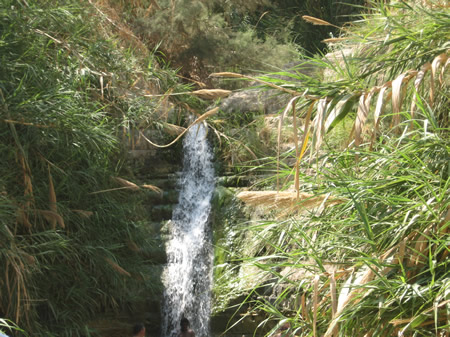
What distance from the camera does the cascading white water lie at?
32.4ft

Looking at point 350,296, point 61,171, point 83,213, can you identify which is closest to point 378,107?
point 350,296

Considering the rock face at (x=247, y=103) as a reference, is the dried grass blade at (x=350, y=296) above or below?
above

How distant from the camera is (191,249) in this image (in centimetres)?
1052

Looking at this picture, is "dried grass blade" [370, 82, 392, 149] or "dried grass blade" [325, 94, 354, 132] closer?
"dried grass blade" [370, 82, 392, 149]

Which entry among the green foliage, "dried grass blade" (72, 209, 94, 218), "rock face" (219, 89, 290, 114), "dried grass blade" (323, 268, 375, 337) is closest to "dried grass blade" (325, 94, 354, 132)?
"dried grass blade" (323, 268, 375, 337)

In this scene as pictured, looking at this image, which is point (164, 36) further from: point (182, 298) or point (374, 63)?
point (374, 63)

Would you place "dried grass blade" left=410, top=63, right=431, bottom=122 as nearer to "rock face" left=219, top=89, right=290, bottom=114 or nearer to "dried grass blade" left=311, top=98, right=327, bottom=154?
"dried grass blade" left=311, top=98, right=327, bottom=154

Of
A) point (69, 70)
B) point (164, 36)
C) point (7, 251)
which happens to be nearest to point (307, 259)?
point (7, 251)

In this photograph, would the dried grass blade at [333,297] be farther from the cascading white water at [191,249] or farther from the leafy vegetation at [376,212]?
the cascading white water at [191,249]

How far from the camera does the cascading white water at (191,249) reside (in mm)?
9891

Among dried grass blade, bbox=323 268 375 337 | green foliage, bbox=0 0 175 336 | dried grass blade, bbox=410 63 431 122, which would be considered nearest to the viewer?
dried grass blade, bbox=323 268 375 337

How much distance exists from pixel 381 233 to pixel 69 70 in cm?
468

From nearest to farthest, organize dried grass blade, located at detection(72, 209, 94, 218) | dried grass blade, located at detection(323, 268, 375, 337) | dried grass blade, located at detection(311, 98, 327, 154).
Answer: dried grass blade, located at detection(323, 268, 375, 337) → dried grass blade, located at detection(311, 98, 327, 154) → dried grass blade, located at detection(72, 209, 94, 218)

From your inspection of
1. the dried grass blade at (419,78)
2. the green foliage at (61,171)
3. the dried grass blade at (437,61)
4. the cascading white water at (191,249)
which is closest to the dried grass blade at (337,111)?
the dried grass blade at (419,78)
